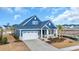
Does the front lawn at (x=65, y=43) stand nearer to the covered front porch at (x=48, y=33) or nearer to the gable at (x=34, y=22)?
the covered front porch at (x=48, y=33)

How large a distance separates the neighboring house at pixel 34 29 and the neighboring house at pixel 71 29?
13 centimetres

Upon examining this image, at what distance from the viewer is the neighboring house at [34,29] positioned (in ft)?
6.84

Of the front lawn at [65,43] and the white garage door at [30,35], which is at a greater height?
the white garage door at [30,35]

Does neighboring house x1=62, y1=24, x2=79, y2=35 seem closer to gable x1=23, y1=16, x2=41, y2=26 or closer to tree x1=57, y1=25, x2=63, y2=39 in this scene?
tree x1=57, y1=25, x2=63, y2=39

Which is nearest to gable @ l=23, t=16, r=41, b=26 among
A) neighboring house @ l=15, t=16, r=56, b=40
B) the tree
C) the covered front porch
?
neighboring house @ l=15, t=16, r=56, b=40

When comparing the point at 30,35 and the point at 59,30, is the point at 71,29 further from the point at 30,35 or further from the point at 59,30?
the point at 30,35

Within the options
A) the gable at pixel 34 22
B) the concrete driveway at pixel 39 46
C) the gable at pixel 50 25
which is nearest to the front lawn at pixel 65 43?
the concrete driveway at pixel 39 46

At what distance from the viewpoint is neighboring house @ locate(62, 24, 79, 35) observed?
208cm

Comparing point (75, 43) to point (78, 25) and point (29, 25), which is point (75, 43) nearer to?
point (78, 25)

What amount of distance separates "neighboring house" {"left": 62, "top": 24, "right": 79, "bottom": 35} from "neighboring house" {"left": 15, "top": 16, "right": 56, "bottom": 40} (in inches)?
5.1

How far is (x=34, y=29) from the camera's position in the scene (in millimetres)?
2111

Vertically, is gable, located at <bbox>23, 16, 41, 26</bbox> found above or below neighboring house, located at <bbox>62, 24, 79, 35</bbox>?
above
